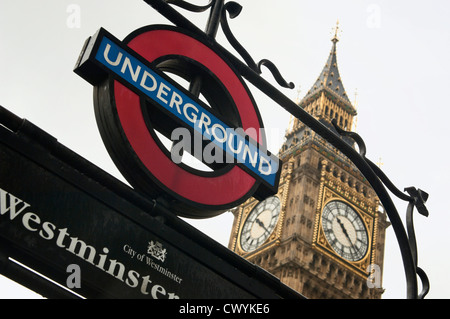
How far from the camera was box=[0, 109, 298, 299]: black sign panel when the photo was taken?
3.26 metres

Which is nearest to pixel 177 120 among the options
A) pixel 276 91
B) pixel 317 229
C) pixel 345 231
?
pixel 276 91

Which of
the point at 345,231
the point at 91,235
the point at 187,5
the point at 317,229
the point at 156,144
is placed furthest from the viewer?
the point at 345,231

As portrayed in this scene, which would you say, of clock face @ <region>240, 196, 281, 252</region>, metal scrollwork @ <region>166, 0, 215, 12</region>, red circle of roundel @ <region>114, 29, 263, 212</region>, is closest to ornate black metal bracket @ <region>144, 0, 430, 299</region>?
metal scrollwork @ <region>166, 0, 215, 12</region>

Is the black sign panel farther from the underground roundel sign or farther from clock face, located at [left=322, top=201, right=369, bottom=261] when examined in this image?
clock face, located at [left=322, top=201, right=369, bottom=261]

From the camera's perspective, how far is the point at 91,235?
3471 millimetres

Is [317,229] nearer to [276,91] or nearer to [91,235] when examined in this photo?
[276,91]

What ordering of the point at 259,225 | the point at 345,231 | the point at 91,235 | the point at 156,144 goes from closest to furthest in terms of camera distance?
the point at 91,235 < the point at 156,144 < the point at 345,231 < the point at 259,225

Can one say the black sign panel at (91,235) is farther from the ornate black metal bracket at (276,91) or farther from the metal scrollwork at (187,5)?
the metal scrollwork at (187,5)

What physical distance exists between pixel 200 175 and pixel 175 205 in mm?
379

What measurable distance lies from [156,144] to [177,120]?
33 cm

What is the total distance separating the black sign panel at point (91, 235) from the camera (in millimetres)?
3262

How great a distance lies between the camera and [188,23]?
17.7ft

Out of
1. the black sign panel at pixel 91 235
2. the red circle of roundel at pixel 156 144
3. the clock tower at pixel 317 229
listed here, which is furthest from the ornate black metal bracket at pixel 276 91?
the clock tower at pixel 317 229
